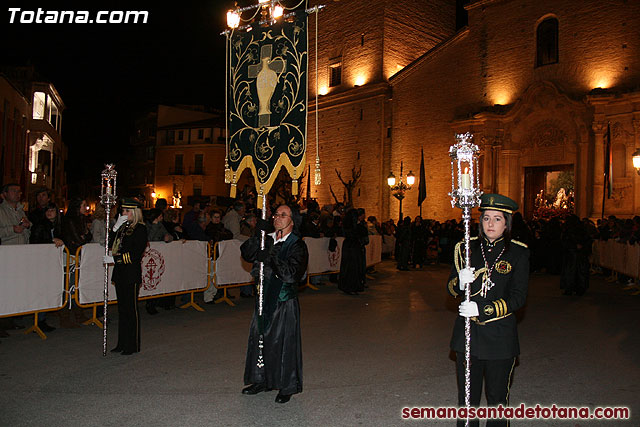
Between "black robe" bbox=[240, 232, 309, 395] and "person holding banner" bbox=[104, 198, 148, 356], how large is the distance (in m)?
2.29

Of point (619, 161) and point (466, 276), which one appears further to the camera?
point (619, 161)

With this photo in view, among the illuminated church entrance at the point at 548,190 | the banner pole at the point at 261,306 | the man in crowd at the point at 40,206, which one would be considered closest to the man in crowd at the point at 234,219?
the man in crowd at the point at 40,206

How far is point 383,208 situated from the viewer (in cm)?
3136

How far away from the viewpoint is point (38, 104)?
40.7 meters

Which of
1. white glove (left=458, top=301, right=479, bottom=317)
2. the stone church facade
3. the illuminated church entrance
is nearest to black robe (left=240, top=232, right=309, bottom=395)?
white glove (left=458, top=301, right=479, bottom=317)

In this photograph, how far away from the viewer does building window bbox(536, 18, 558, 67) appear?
81.7 ft

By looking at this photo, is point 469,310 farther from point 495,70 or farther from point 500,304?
point 495,70

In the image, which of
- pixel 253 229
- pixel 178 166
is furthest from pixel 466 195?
pixel 178 166

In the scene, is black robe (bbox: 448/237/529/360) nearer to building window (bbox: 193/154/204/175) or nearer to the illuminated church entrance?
the illuminated church entrance

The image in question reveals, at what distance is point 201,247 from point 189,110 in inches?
2087

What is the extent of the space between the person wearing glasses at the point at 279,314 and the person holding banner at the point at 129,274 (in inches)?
88.3

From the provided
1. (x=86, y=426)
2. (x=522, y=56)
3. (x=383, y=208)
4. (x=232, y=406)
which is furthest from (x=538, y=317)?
(x=383, y=208)

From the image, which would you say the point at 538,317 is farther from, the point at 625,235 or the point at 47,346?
the point at 47,346

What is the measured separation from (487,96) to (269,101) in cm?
2278
